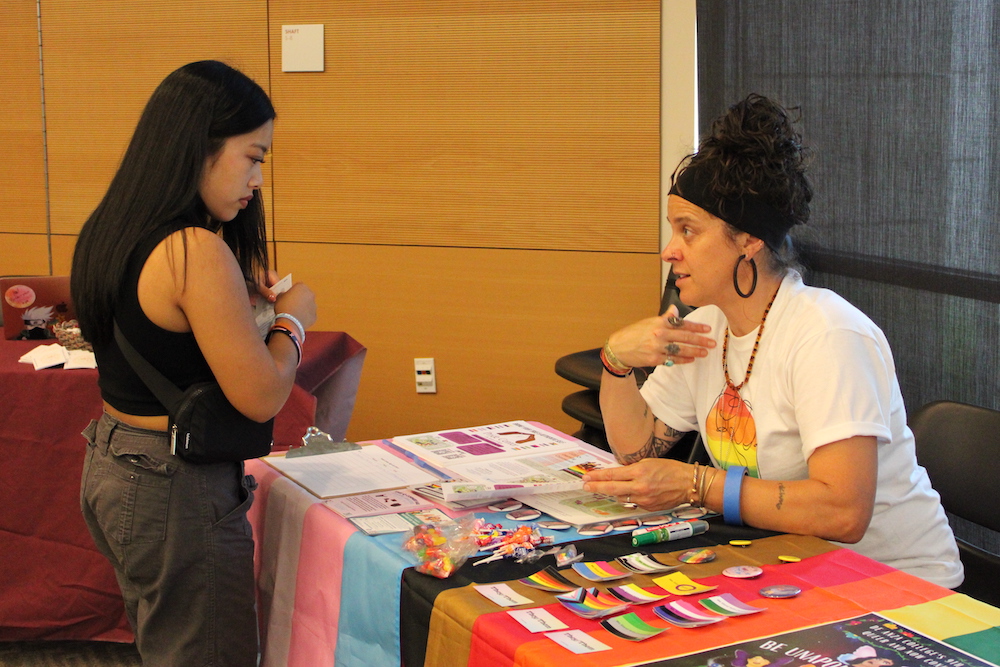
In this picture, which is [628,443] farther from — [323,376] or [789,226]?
[323,376]

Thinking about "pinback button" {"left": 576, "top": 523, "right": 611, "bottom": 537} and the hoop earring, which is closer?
"pinback button" {"left": 576, "top": 523, "right": 611, "bottom": 537}

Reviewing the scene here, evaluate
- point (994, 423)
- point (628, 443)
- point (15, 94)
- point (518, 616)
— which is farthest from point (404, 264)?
point (518, 616)

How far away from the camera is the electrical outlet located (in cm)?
405

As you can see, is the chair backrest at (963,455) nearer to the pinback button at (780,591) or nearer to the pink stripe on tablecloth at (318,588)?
the pinback button at (780,591)

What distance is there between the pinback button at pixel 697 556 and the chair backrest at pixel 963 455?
75 cm

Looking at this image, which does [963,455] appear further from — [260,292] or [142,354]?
[142,354]

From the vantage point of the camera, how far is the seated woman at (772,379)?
4.41 ft

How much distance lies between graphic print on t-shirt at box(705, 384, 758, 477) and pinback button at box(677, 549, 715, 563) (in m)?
0.30

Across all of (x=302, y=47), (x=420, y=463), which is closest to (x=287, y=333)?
(x=420, y=463)

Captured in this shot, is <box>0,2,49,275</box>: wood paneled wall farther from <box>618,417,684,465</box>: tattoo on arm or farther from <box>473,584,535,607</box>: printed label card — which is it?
<box>473,584,535,607</box>: printed label card

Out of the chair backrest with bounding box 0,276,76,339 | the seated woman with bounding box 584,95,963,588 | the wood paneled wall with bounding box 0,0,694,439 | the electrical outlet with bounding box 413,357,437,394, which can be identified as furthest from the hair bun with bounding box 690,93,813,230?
the electrical outlet with bounding box 413,357,437,394

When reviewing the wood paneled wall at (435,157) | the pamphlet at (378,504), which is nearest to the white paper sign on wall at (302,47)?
the wood paneled wall at (435,157)

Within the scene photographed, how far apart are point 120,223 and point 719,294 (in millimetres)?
990

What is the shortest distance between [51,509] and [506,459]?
1.52m
